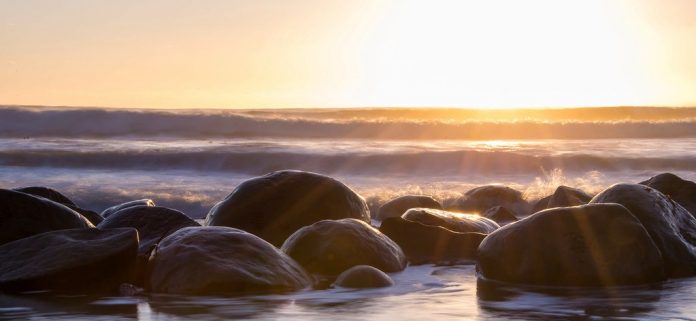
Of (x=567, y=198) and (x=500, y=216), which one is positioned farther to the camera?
(x=500, y=216)

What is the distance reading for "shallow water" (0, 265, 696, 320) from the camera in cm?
388

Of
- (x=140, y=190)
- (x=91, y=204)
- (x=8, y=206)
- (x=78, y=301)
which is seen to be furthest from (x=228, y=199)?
(x=140, y=190)

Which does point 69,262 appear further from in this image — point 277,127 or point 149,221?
point 277,127

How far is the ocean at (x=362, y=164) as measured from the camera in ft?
13.5

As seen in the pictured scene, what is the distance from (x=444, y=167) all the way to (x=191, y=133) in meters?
10.7

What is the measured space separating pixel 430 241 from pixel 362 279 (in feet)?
4.41

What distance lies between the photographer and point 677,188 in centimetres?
749

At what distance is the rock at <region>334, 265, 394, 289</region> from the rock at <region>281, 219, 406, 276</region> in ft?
1.17

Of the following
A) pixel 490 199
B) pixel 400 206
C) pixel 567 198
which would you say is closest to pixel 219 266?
pixel 567 198

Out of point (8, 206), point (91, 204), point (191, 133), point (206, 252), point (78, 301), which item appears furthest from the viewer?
point (191, 133)

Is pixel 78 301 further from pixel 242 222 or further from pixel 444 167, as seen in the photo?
pixel 444 167

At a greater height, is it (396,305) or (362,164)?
(396,305)

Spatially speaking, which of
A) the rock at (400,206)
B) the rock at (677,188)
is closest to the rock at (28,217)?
the rock at (400,206)

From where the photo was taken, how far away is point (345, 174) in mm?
16609
